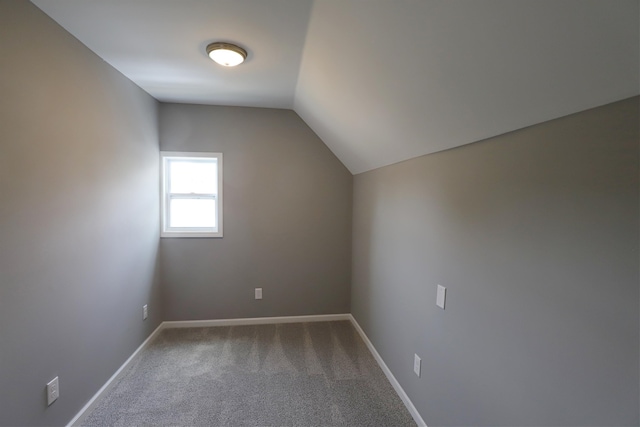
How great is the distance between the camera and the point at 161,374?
2.34 meters

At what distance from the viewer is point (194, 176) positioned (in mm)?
3168

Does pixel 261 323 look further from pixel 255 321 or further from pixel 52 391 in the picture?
pixel 52 391

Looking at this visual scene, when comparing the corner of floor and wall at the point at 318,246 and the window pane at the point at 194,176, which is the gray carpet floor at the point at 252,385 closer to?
the corner of floor and wall at the point at 318,246

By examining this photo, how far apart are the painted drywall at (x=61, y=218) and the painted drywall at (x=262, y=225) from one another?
2.05ft

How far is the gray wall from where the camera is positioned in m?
0.77

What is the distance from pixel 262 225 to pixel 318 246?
0.73 meters

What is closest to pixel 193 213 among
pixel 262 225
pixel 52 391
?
pixel 262 225

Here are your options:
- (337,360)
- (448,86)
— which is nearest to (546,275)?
(448,86)

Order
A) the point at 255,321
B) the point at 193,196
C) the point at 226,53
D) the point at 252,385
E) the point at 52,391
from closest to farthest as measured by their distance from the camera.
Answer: the point at 52,391 → the point at 226,53 → the point at 252,385 → the point at 193,196 → the point at 255,321

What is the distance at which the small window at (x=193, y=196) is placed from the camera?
311 cm

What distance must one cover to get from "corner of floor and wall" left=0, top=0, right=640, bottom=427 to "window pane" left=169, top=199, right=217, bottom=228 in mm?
242

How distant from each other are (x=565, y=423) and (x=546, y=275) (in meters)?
0.49

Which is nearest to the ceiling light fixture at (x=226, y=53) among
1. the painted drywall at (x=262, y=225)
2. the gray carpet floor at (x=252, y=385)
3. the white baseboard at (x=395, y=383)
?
the painted drywall at (x=262, y=225)

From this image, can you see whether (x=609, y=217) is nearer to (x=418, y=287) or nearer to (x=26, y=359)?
(x=418, y=287)
